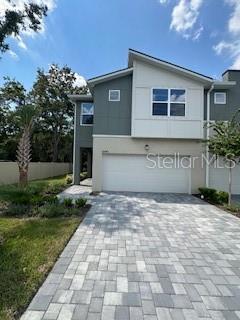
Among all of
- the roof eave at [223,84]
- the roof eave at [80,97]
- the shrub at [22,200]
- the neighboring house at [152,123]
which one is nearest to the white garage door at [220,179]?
the neighboring house at [152,123]

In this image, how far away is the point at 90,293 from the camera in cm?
358

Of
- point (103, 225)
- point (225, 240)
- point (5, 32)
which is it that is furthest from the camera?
point (5, 32)

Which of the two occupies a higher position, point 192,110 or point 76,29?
point 76,29

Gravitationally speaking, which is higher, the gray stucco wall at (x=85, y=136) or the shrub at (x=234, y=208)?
the gray stucco wall at (x=85, y=136)

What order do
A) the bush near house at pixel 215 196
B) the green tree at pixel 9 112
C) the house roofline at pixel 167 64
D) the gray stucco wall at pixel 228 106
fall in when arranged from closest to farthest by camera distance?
the bush near house at pixel 215 196 < the house roofline at pixel 167 64 < the gray stucco wall at pixel 228 106 < the green tree at pixel 9 112

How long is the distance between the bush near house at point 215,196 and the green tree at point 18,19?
10384 millimetres

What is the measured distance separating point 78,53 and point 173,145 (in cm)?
803

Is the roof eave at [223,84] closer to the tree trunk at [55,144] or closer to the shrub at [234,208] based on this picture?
the shrub at [234,208]

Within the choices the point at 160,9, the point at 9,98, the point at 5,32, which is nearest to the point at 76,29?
the point at 5,32

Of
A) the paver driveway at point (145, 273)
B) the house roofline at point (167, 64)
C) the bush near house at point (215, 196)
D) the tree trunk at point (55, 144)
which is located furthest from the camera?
the tree trunk at point (55, 144)

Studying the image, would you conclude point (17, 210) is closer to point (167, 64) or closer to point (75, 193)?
point (75, 193)

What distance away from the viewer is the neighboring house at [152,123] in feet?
44.7

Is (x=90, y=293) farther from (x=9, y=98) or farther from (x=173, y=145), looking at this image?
(x=9, y=98)

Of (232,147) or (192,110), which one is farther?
(192,110)
